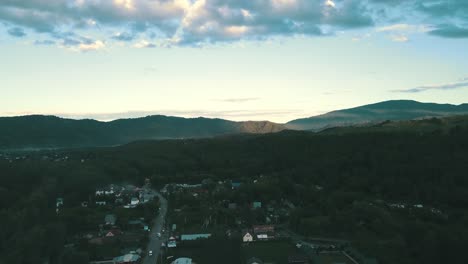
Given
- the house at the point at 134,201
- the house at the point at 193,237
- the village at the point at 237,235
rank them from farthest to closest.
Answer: the house at the point at 134,201
the house at the point at 193,237
the village at the point at 237,235

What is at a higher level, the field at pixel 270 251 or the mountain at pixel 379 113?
the mountain at pixel 379 113

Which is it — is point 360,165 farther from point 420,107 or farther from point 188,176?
point 420,107

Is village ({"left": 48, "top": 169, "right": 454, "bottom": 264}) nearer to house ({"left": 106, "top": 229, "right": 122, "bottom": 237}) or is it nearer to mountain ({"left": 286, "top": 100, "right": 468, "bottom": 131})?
house ({"left": 106, "top": 229, "right": 122, "bottom": 237})

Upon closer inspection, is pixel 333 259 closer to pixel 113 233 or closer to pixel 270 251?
pixel 270 251

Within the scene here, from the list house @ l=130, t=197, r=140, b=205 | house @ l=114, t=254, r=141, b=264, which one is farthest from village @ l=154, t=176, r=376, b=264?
house @ l=130, t=197, r=140, b=205

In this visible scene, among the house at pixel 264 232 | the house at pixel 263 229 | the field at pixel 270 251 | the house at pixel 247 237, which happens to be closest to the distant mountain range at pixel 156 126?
the house at pixel 263 229

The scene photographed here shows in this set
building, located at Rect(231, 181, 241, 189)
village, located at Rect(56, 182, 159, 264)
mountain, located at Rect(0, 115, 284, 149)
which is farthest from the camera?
mountain, located at Rect(0, 115, 284, 149)

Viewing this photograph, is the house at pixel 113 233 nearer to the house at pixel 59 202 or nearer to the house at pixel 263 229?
the house at pixel 263 229

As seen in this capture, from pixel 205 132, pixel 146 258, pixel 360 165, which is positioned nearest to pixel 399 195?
pixel 360 165
